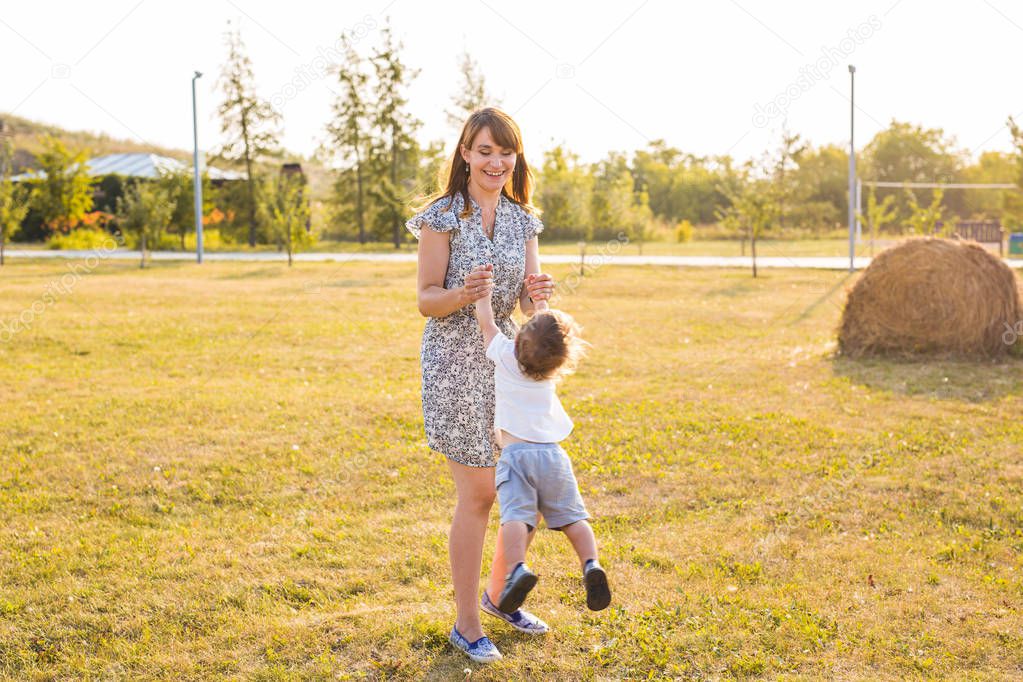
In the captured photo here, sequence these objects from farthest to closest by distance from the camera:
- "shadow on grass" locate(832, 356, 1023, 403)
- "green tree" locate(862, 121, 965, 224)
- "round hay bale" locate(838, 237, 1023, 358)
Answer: "green tree" locate(862, 121, 965, 224)
"round hay bale" locate(838, 237, 1023, 358)
"shadow on grass" locate(832, 356, 1023, 403)

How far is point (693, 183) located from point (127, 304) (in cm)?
3601

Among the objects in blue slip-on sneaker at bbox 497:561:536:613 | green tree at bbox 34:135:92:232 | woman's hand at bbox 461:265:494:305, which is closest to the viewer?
blue slip-on sneaker at bbox 497:561:536:613

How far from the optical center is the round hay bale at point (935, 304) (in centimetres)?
1040

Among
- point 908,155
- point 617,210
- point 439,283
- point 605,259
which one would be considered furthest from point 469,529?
point 908,155

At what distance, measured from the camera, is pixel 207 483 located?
6.27 metres

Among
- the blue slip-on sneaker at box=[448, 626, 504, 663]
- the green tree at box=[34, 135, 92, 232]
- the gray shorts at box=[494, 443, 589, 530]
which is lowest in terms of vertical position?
the blue slip-on sneaker at box=[448, 626, 504, 663]

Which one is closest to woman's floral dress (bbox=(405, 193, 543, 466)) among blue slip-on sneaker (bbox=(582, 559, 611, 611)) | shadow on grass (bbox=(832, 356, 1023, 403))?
blue slip-on sneaker (bbox=(582, 559, 611, 611))

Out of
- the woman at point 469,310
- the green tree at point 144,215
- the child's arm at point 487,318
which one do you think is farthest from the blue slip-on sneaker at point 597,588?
the green tree at point 144,215

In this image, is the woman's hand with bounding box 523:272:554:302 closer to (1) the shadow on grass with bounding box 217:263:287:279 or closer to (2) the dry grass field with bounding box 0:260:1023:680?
(2) the dry grass field with bounding box 0:260:1023:680

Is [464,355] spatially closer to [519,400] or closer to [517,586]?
[519,400]

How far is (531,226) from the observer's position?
3955 mm

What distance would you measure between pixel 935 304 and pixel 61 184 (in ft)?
109

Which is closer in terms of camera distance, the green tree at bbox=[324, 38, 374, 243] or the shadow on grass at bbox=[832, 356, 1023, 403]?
the shadow on grass at bbox=[832, 356, 1023, 403]

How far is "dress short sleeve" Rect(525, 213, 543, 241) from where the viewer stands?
393cm
